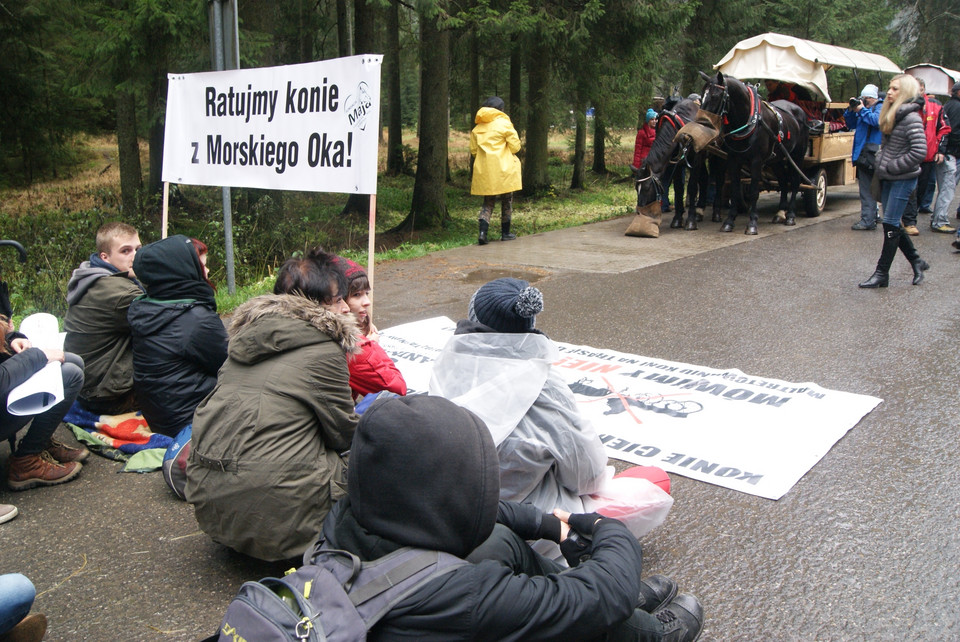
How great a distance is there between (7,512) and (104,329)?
1.05 meters

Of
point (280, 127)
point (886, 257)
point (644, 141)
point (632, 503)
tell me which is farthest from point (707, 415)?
point (644, 141)

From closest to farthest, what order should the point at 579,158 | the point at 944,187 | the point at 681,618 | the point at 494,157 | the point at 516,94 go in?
the point at 681,618 → the point at 494,157 → the point at 944,187 → the point at 516,94 → the point at 579,158

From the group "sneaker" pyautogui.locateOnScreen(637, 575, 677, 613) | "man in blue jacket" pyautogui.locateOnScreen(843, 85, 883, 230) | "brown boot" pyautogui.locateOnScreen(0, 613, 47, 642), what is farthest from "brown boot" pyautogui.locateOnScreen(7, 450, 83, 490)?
"man in blue jacket" pyautogui.locateOnScreen(843, 85, 883, 230)

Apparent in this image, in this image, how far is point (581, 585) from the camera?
6.46ft

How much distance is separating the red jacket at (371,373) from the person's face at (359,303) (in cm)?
41

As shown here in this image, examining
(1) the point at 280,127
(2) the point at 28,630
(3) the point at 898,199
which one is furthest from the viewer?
(3) the point at 898,199

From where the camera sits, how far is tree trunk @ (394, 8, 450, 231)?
1365 centimetres

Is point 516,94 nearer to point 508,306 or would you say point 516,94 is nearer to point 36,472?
point 36,472

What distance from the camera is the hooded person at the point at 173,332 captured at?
12.7 ft

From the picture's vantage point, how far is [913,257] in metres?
7.67

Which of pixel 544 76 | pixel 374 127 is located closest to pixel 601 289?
pixel 374 127

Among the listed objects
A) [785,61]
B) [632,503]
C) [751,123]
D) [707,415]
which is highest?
[785,61]

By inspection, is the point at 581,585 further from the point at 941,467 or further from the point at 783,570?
the point at 941,467

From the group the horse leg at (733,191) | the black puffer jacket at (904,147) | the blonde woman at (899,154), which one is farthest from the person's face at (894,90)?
the horse leg at (733,191)
